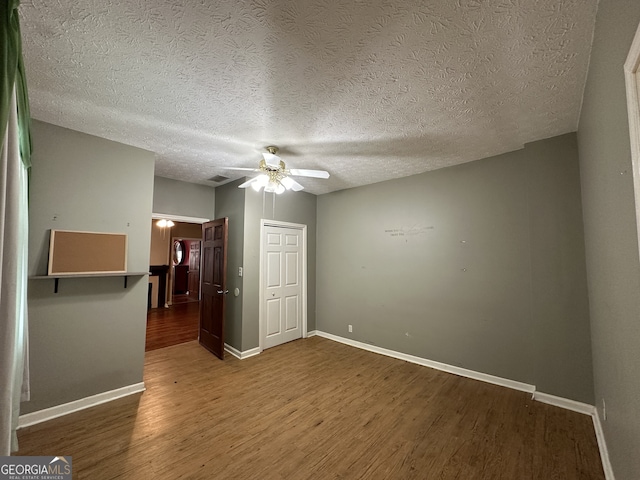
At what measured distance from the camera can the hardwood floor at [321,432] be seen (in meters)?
1.78

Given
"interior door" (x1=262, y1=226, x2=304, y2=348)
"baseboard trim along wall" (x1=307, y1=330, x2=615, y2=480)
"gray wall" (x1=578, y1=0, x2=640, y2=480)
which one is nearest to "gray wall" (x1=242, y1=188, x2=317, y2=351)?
"interior door" (x1=262, y1=226, x2=304, y2=348)

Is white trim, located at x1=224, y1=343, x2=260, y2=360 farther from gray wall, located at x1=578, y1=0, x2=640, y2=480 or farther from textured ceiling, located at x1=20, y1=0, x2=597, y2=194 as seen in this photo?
gray wall, located at x1=578, y1=0, x2=640, y2=480

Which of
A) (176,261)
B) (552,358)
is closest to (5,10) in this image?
(552,358)

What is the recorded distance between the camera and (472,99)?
1.96 m

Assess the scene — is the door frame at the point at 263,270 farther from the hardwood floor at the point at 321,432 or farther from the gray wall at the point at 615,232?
the gray wall at the point at 615,232

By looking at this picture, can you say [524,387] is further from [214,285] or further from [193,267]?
[193,267]

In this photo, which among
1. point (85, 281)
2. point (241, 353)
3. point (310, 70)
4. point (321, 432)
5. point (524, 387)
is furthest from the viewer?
point (241, 353)

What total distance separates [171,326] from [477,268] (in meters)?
5.83

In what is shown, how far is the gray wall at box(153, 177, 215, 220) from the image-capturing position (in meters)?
3.87

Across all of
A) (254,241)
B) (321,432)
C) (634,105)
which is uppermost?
(634,105)

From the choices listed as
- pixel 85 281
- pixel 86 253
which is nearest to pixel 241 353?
pixel 85 281

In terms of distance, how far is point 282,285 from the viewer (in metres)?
4.38

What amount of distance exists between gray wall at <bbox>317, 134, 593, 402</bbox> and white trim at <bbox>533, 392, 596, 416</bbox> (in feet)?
0.22

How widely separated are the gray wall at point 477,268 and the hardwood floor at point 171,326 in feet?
9.23
